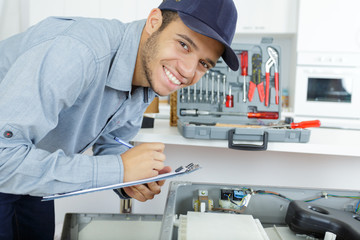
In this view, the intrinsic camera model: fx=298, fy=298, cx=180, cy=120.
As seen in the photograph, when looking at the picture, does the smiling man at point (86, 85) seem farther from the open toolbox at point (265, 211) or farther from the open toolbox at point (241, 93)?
the open toolbox at point (241, 93)

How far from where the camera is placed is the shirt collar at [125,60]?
68cm

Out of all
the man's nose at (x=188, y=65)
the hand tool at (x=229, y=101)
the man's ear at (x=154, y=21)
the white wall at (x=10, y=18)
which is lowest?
the hand tool at (x=229, y=101)

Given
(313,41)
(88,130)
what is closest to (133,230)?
(88,130)

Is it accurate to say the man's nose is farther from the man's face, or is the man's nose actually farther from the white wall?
the white wall

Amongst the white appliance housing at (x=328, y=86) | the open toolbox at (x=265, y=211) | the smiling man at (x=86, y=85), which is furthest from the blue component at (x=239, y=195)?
the white appliance housing at (x=328, y=86)

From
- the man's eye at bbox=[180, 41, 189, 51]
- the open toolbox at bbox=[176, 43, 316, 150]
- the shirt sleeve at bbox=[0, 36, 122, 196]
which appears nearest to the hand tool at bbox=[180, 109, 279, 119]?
the open toolbox at bbox=[176, 43, 316, 150]

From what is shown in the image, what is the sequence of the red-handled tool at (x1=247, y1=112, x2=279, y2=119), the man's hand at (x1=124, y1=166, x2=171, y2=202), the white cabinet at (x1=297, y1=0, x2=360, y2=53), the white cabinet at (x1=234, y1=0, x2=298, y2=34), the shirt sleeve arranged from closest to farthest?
the shirt sleeve → the man's hand at (x1=124, y1=166, x2=171, y2=202) → the red-handled tool at (x1=247, y1=112, x2=279, y2=119) → the white cabinet at (x1=297, y1=0, x2=360, y2=53) → the white cabinet at (x1=234, y1=0, x2=298, y2=34)

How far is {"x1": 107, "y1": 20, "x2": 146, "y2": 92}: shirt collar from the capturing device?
684 mm

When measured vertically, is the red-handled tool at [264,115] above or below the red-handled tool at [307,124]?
above

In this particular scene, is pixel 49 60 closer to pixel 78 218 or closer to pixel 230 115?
pixel 78 218

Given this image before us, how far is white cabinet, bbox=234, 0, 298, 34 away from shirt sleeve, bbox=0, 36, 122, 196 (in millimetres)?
2063

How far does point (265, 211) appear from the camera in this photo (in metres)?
0.81

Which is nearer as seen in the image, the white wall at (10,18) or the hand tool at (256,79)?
the hand tool at (256,79)

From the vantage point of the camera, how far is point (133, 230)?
1062mm
